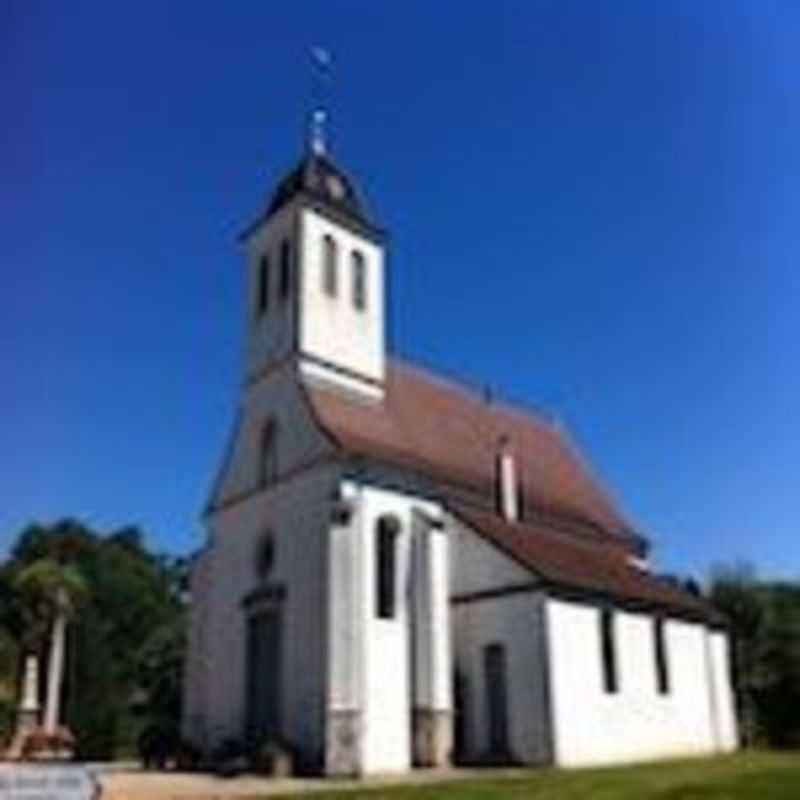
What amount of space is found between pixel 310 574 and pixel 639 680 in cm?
969

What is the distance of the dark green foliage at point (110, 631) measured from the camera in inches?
1960

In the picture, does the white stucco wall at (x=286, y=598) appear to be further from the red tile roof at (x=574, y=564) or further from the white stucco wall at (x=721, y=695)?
the white stucco wall at (x=721, y=695)

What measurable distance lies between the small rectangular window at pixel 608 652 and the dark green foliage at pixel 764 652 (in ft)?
34.1

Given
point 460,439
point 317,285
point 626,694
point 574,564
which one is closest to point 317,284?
point 317,285

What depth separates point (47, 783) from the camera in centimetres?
765

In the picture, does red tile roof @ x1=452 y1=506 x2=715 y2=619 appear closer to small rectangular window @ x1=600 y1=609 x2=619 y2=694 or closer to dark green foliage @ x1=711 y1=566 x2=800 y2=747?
small rectangular window @ x1=600 y1=609 x2=619 y2=694

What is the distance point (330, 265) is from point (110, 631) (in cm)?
4142

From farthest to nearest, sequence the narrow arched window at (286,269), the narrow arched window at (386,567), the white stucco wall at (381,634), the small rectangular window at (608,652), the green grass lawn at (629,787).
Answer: the narrow arched window at (286,269)
the small rectangular window at (608,652)
the narrow arched window at (386,567)
the white stucco wall at (381,634)
the green grass lawn at (629,787)

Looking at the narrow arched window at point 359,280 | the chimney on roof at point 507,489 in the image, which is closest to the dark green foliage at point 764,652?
the chimney on roof at point 507,489

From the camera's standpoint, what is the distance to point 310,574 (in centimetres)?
2947

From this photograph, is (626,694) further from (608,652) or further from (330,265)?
(330,265)

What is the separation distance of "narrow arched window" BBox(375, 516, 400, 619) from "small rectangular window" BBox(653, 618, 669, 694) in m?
8.40

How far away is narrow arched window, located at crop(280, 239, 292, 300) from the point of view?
32938 mm

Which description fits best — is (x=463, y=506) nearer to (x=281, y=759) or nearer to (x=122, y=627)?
(x=281, y=759)
